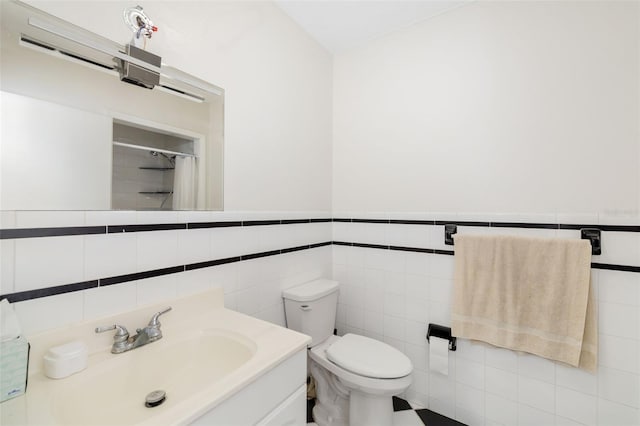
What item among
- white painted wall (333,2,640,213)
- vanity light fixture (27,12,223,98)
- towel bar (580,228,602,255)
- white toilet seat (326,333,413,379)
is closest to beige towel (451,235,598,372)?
towel bar (580,228,602,255)

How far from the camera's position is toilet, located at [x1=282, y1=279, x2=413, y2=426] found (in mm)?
1310

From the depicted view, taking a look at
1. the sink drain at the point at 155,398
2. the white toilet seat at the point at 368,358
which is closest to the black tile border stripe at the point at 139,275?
the sink drain at the point at 155,398

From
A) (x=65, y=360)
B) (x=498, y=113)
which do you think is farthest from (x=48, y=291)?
(x=498, y=113)

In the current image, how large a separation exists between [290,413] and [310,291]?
75cm

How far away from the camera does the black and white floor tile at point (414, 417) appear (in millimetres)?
1552

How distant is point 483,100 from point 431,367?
5.13ft

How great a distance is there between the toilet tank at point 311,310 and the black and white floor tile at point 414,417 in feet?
1.49

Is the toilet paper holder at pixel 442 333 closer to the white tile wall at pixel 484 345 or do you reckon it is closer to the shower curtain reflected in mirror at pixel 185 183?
the white tile wall at pixel 484 345

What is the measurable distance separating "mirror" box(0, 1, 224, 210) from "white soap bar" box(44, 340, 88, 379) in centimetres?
41

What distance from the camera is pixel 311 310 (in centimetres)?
158

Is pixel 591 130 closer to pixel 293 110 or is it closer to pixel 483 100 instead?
pixel 483 100

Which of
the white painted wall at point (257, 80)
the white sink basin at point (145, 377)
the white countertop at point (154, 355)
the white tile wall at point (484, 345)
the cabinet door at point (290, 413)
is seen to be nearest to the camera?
the white countertop at point (154, 355)

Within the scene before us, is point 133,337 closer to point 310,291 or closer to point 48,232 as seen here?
point 48,232

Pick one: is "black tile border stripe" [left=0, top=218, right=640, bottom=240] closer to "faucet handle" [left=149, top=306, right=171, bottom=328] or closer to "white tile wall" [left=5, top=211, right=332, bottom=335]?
"white tile wall" [left=5, top=211, right=332, bottom=335]
